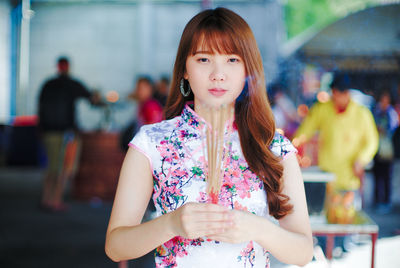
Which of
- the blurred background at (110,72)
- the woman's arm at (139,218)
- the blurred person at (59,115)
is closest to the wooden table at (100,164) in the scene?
the blurred background at (110,72)

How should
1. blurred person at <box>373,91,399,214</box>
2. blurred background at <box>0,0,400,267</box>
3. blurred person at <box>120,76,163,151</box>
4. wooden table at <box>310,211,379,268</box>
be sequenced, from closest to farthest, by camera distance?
wooden table at <box>310,211,379,268</box>
blurred person at <box>120,76,163,151</box>
blurred background at <box>0,0,400,267</box>
blurred person at <box>373,91,399,214</box>

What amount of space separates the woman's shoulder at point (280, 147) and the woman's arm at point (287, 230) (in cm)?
1

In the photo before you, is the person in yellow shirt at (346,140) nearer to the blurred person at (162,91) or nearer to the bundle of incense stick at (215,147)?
the blurred person at (162,91)

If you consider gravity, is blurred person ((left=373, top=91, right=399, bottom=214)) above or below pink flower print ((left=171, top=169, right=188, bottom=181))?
below

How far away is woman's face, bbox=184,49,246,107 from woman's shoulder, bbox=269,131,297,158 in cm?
16

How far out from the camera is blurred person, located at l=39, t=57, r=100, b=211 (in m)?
4.43

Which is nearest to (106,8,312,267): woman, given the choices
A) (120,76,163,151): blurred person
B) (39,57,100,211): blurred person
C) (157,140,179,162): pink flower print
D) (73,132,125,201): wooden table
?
(157,140,179,162): pink flower print

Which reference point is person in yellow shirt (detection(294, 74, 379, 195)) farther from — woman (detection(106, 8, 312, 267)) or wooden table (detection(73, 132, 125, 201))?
wooden table (detection(73, 132, 125, 201))

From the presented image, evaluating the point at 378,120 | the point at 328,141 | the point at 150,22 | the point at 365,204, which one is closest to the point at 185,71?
the point at 328,141

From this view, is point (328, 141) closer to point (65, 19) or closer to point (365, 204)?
point (365, 204)

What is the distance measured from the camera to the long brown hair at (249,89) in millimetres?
990

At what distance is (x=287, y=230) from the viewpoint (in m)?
0.97

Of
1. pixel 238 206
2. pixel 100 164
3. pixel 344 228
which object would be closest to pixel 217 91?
pixel 238 206

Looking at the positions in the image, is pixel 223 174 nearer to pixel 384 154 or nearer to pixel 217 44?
→ pixel 217 44
